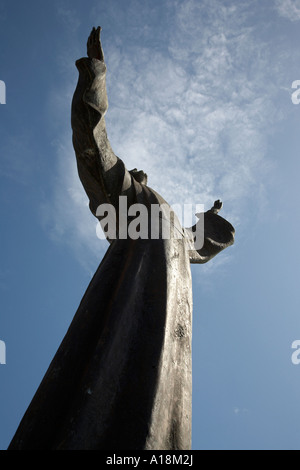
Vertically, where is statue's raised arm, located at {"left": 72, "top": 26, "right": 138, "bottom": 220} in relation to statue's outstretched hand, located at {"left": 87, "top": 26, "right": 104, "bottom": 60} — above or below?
below

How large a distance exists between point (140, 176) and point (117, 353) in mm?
2488

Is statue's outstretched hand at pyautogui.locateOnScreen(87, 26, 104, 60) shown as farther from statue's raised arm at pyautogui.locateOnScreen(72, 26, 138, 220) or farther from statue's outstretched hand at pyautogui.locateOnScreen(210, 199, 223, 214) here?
statue's outstretched hand at pyautogui.locateOnScreen(210, 199, 223, 214)

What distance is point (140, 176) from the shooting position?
442cm

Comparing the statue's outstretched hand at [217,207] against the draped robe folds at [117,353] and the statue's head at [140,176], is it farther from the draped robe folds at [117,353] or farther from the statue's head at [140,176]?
the draped robe folds at [117,353]

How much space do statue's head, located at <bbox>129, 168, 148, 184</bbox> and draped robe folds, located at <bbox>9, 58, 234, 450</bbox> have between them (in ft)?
2.60

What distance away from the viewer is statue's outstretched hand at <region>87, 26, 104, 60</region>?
12.2 feet

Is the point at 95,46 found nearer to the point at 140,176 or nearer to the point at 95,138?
the point at 95,138

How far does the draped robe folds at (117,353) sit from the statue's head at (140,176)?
79 cm

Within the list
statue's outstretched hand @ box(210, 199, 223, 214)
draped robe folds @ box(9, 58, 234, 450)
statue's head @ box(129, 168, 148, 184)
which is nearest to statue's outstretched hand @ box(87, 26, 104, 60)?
draped robe folds @ box(9, 58, 234, 450)

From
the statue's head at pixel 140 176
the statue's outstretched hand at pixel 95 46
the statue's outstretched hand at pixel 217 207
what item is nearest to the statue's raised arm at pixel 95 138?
the statue's outstretched hand at pixel 95 46

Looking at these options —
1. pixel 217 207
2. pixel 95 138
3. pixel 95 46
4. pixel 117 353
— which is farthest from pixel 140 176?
pixel 117 353

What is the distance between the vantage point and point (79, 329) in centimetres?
261
